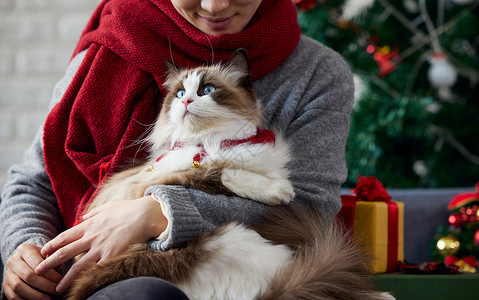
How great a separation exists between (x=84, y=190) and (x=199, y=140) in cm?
42

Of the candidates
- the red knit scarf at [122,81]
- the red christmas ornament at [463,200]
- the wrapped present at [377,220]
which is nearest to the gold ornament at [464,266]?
the red christmas ornament at [463,200]

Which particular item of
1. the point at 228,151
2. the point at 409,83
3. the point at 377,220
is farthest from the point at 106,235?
the point at 409,83

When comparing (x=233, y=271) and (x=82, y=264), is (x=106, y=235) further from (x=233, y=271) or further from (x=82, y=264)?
(x=233, y=271)

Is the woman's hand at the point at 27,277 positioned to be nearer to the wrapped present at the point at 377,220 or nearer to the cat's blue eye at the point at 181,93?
the cat's blue eye at the point at 181,93

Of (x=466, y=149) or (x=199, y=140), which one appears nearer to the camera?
(x=199, y=140)

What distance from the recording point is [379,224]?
1423 mm

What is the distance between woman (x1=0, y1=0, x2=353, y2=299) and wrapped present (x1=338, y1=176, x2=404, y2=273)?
242 millimetres

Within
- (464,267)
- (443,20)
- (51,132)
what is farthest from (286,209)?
(443,20)

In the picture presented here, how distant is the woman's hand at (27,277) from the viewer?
1016mm

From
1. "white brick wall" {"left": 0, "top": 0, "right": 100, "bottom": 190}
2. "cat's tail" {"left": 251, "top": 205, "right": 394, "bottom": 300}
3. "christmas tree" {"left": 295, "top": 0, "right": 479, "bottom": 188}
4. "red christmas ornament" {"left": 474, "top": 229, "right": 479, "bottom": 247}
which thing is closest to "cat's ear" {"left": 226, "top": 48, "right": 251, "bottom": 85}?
"cat's tail" {"left": 251, "top": 205, "right": 394, "bottom": 300}

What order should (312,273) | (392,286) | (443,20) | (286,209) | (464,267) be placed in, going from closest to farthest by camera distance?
(312,273), (286,209), (392,286), (464,267), (443,20)

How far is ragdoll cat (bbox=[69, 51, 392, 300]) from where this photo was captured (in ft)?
2.86

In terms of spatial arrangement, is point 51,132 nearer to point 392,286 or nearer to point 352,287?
point 352,287

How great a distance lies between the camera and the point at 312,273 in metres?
0.88
